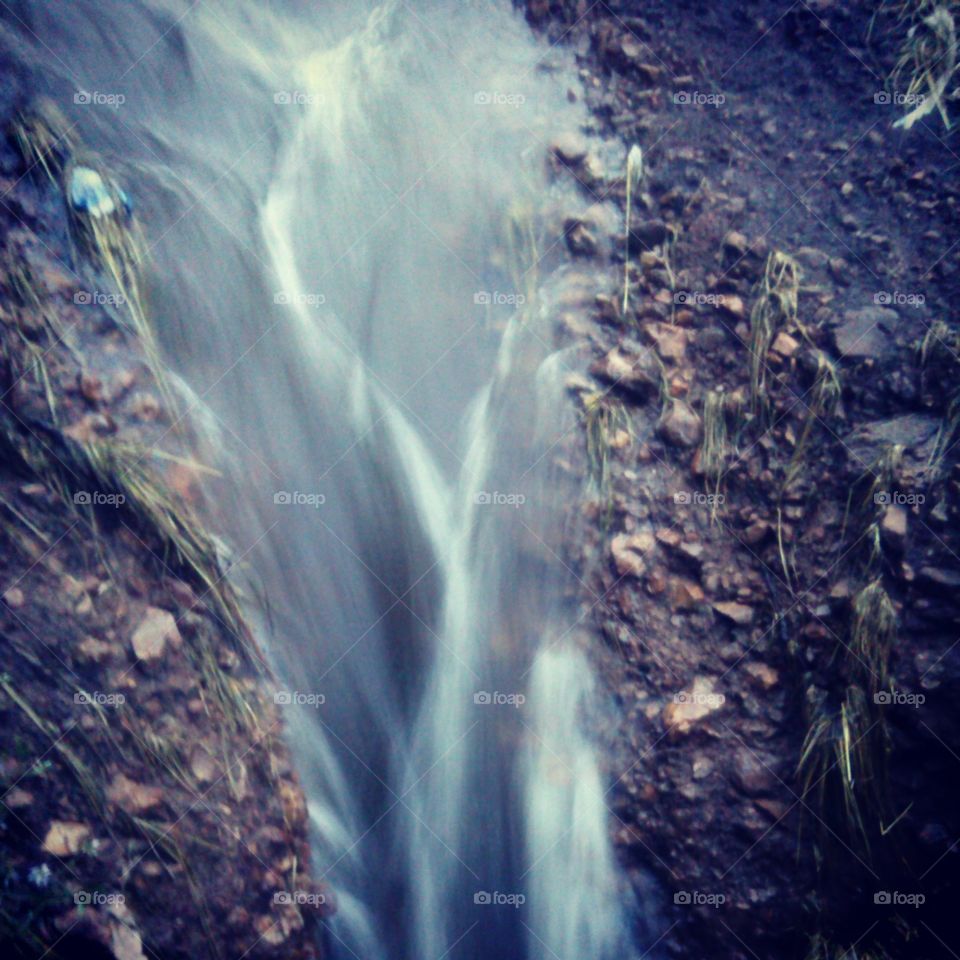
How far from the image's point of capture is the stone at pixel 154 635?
5.35 ft

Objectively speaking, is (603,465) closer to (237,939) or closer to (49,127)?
(237,939)

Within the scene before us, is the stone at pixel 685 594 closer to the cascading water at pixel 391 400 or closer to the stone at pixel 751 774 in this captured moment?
the cascading water at pixel 391 400

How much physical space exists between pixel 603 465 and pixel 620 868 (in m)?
1.23

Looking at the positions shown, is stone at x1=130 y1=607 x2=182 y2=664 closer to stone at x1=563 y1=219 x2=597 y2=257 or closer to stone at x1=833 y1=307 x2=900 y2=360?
stone at x1=563 y1=219 x2=597 y2=257

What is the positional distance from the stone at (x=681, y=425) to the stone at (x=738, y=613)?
0.51 metres

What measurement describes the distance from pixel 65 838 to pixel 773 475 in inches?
88.2

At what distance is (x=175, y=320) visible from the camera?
1776mm

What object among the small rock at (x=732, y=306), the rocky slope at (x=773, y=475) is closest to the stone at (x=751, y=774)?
the rocky slope at (x=773, y=475)

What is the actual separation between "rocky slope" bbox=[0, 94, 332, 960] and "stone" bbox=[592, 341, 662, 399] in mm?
1349

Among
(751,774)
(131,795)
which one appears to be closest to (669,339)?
(751,774)

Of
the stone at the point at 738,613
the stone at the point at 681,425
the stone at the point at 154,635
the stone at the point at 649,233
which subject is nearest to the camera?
the stone at the point at 154,635

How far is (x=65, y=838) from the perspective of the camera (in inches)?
59.8

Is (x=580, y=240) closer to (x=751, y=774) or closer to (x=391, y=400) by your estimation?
(x=391, y=400)

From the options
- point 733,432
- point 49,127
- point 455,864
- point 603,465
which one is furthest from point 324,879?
point 49,127
